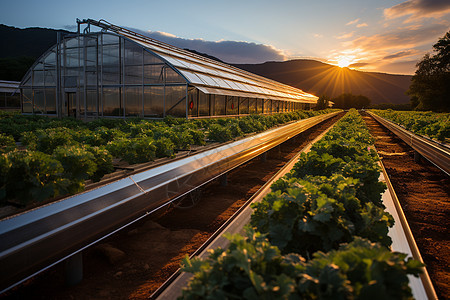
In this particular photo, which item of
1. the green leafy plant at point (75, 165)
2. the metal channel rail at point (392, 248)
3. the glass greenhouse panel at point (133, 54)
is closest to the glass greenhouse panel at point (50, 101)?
the glass greenhouse panel at point (133, 54)

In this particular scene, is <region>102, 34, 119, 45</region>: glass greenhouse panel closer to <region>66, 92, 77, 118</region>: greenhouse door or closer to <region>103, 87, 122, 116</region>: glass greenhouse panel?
<region>103, 87, 122, 116</region>: glass greenhouse panel

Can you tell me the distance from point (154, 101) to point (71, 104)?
7.84 meters

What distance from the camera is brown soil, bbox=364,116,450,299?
4210 millimetres

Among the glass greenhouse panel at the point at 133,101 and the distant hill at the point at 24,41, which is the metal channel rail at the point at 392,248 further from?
the distant hill at the point at 24,41

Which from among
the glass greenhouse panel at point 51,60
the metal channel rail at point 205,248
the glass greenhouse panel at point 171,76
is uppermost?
the glass greenhouse panel at point 51,60

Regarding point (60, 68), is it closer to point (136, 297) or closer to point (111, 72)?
point (111, 72)

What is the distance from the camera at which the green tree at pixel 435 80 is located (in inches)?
2003

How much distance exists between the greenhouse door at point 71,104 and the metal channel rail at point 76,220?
57.1 ft

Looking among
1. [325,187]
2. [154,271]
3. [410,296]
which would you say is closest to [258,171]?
[154,271]

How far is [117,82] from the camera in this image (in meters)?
16.6

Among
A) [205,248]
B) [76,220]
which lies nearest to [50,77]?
[76,220]

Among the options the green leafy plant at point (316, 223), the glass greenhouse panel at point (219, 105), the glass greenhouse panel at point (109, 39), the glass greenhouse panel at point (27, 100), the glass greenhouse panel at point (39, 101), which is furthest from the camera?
the glass greenhouse panel at point (27, 100)

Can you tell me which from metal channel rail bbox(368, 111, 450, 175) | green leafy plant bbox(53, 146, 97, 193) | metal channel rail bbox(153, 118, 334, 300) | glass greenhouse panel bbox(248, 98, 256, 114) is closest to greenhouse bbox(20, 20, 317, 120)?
glass greenhouse panel bbox(248, 98, 256, 114)

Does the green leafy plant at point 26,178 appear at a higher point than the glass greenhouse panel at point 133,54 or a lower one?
lower
